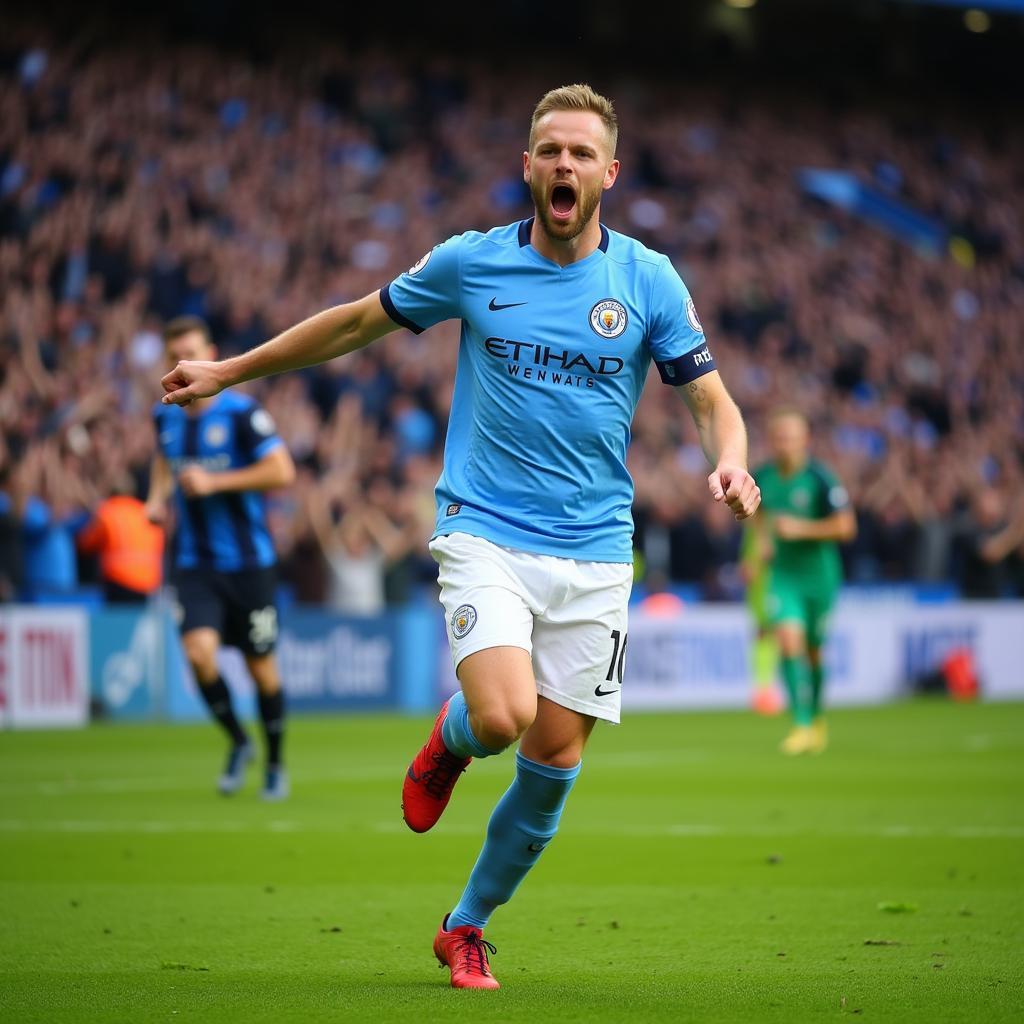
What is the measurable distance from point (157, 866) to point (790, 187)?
26.9 meters

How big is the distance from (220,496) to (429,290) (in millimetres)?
6027

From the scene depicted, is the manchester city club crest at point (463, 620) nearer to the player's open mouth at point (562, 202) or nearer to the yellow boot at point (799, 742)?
the player's open mouth at point (562, 202)

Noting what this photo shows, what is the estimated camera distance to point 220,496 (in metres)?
11.5

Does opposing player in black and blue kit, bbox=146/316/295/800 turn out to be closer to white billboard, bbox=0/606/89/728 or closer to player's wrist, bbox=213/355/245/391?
player's wrist, bbox=213/355/245/391

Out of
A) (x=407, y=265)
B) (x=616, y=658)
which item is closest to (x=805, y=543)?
(x=616, y=658)

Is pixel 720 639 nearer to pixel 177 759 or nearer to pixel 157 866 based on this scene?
pixel 177 759

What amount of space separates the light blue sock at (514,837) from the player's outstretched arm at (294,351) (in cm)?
133

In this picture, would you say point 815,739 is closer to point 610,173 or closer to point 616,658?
point 616,658

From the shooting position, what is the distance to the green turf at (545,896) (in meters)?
5.40

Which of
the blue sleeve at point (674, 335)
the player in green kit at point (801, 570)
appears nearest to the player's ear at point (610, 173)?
A: the blue sleeve at point (674, 335)

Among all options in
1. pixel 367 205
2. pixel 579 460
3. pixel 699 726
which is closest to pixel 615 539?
pixel 579 460

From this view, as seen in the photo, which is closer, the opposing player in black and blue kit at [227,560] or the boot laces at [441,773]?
the boot laces at [441,773]

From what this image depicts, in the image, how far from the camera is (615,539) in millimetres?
5688

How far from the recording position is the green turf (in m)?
5.40
